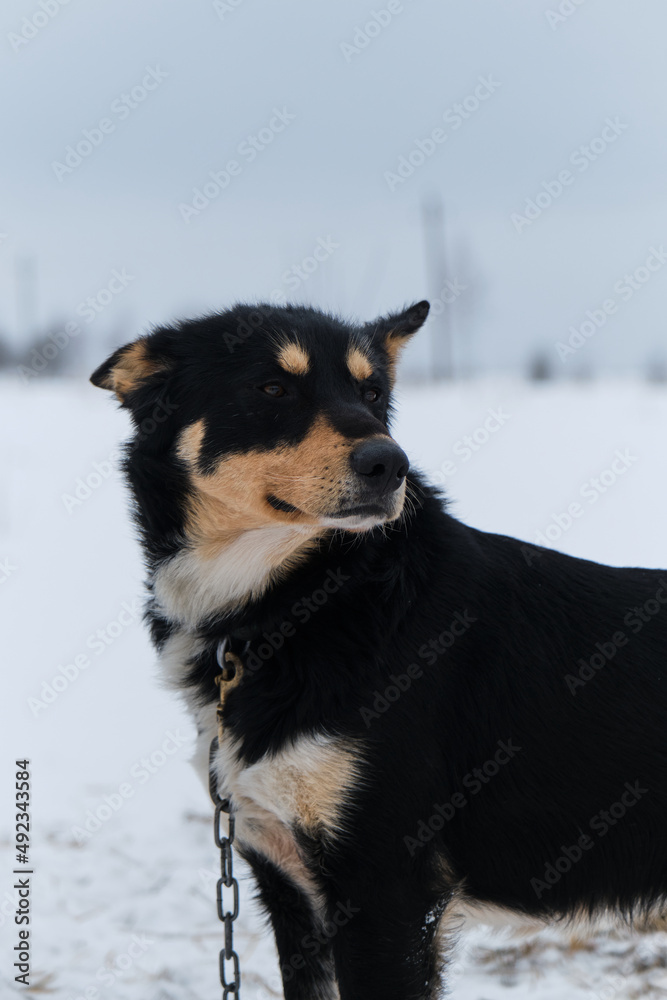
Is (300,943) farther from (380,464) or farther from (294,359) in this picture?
(294,359)

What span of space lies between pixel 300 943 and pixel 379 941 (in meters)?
0.61

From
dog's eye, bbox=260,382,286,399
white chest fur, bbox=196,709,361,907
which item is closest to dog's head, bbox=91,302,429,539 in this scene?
dog's eye, bbox=260,382,286,399

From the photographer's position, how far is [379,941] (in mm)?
2520

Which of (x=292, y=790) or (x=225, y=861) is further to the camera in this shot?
(x=225, y=861)

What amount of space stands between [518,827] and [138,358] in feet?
6.64

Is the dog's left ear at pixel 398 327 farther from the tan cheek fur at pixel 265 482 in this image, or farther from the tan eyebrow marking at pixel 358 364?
the tan cheek fur at pixel 265 482

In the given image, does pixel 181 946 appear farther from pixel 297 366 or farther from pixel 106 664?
pixel 106 664

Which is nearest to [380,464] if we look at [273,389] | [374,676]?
[273,389]

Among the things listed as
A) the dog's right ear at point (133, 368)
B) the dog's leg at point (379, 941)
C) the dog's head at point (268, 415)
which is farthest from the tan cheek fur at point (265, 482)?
the dog's leg at point (379, 941)

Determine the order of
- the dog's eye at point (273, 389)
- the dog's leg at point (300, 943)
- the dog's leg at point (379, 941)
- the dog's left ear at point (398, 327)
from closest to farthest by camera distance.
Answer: the dog's leg at point (379, 941) < the dog's eye at point (273, 389) < the dog's leg at point (300, 943) < the dog's left ear at point (398, 327)

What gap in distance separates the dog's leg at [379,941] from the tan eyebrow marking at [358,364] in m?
1.63

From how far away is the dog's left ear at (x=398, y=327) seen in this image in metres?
3.37

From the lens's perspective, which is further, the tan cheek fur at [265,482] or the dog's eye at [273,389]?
the dog's eye at [273,389]

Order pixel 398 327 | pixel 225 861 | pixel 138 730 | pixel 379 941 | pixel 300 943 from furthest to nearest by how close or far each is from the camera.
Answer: pixel 138 730, pixel 398 327, pixel 300 943, pixel 225 861, pixel 379 941
